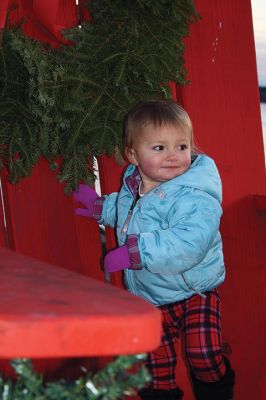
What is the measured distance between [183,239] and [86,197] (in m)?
0.53

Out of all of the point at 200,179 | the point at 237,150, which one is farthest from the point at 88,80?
the point at 237,150

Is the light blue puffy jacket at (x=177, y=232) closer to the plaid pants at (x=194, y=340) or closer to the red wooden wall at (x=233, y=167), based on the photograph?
the plaid pants at (x=194, y=340)

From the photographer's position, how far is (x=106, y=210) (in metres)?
2.33

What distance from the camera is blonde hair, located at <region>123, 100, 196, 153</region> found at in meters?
2.10

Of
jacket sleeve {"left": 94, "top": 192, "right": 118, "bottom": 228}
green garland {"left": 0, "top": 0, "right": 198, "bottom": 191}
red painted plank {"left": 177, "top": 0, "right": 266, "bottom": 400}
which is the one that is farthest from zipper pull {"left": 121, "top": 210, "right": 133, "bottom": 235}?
red painted plank {"left": 177, "top": 0, "right": 266, "bottom": 400}

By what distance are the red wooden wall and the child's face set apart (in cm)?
26

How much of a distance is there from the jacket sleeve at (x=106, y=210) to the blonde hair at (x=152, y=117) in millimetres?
247

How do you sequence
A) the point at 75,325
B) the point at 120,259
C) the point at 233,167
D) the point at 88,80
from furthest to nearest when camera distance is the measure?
the point at 233,167
the point at 88,80
the point at 120,259
the point at 75,325

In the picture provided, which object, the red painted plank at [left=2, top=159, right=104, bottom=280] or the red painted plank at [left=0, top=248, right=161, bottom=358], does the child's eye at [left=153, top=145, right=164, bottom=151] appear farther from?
the red painted plank at [left=0, top=248, right=161, bottom=358]

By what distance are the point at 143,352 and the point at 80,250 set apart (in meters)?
1.72

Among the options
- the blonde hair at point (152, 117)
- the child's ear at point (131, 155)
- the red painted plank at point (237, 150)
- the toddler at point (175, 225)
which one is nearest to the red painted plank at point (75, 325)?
the toddler at point (175, 225)

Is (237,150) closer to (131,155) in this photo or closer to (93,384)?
(131,155)

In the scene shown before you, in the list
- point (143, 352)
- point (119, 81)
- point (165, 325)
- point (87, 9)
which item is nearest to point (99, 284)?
point (143, 352)

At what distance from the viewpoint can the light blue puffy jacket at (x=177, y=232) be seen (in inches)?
74.9
